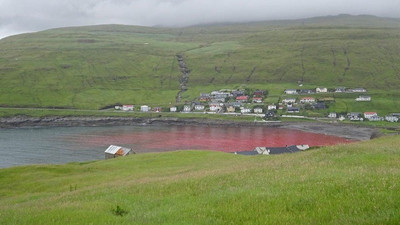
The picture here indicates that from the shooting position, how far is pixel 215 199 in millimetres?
16328

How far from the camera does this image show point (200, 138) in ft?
443

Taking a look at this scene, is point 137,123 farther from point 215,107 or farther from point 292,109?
point 292,109

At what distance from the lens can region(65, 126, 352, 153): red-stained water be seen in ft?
388

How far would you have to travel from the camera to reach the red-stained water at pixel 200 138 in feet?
388

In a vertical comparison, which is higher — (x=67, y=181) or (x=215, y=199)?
(x=215, y=199)

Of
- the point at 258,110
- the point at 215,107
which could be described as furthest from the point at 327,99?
the point at 215,107

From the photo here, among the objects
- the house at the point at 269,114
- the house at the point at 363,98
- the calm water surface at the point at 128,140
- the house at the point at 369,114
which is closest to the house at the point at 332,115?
the house at the point at 369,114

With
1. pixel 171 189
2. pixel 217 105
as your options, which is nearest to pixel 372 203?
pixel 171 189

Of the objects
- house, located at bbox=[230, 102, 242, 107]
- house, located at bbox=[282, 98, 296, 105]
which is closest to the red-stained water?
house, located at bbox=[230, 102, 242, 107]

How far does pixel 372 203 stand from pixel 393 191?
1734mm

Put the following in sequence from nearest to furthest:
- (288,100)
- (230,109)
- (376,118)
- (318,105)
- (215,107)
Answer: (376,118) < (318,105) < (230,109) < (288,100) < (215,107)

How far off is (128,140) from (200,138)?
2520 cm

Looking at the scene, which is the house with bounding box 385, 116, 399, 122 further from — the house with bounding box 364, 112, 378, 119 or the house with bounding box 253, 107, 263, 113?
the house with bounding box 253, 107, 263, 113

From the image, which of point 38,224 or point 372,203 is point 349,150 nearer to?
point 372,203
